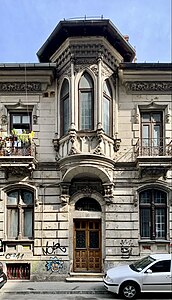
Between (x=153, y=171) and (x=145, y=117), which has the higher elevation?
(x=145, y=117)

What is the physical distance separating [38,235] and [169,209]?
615 cm

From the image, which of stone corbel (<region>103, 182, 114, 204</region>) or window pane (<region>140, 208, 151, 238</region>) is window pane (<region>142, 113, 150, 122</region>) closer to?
stone corbel (<region>103, 182, 114, 204</region>)

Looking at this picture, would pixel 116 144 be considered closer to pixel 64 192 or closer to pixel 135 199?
pixel 135 199

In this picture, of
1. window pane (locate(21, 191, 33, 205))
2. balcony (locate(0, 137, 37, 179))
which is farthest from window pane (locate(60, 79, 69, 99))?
window pane (locate(21, 191, 33, 205))

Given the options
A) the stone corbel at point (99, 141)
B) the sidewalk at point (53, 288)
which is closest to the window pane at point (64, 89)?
the stone corbel at point (99, 141)

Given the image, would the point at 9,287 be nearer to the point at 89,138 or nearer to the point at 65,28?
the point at 89,138

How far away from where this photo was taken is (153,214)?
20.2m

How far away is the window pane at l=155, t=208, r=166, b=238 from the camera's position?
66.4 feet

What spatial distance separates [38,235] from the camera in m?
19.9

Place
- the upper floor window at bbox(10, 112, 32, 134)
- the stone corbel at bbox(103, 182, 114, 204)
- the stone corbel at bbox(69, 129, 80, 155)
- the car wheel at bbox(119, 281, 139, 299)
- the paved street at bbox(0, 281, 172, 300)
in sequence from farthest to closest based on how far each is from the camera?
the upper floor window at bbox(10, 112, 32, 134), the stone corbel at bbox(103, 182, 114, 204), the stone corbel at bbox(69, 129, 80, 155), the paved street at bbox(0, 281, 172, 300), the car wheel at bbox(119, 281, 139, 299)

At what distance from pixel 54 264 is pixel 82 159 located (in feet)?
16.2

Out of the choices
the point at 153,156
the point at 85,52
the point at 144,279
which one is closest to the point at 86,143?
the point at 153,156

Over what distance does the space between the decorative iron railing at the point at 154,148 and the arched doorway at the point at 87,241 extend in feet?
10.5

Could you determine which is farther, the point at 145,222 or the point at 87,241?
→ the point at 145,222
